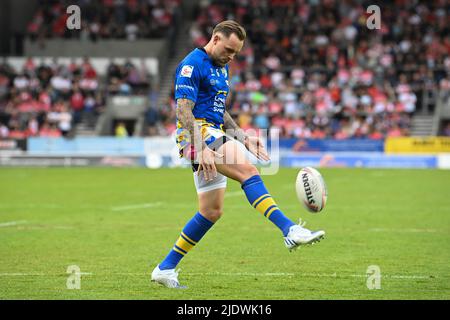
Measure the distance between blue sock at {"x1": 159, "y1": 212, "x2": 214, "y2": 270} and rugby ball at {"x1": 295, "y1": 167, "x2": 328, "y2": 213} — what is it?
94 centimetres

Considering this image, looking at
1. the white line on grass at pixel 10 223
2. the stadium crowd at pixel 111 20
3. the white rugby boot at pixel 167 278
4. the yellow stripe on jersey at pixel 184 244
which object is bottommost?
the white line on grass at pixel 10 223

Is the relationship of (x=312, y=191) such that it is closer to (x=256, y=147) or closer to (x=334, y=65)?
(x=256, y=147)

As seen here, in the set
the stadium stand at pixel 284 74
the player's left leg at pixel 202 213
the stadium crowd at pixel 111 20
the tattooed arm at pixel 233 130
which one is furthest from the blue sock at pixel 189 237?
the stadium crowd at pixel 111 20

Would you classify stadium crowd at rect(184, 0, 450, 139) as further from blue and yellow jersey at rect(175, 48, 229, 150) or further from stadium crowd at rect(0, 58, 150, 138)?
blue and yellow jersey at rect(175, 48, 229, 150)

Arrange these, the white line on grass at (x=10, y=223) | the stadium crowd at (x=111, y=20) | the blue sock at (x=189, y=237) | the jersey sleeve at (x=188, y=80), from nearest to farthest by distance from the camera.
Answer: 1. the jersey sleeve at (x=188, y=80)
2. the blue sock at (x=189, y=237)
3. the white line on grass at (x=10, y=223)
4. the stadium crowd at (x=111, y=20)

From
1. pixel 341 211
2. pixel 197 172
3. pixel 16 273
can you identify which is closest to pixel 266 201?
pixel 197 172

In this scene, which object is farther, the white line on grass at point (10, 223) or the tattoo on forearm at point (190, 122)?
the white line on grass at point (10, 223)

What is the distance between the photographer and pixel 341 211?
616 inches

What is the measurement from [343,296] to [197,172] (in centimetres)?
177

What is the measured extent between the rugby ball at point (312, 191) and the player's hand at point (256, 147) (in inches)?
21.0

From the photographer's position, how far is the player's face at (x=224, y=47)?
7.64 meters

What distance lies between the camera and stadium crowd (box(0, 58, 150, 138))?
34375 millimetres

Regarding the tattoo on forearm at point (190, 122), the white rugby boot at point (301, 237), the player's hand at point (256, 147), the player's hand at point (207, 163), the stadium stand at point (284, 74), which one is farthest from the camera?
the stadium stand at point (284, 74)

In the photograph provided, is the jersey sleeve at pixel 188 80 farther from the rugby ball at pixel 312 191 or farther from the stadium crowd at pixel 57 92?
the stadium crowd at pixel 57 92
